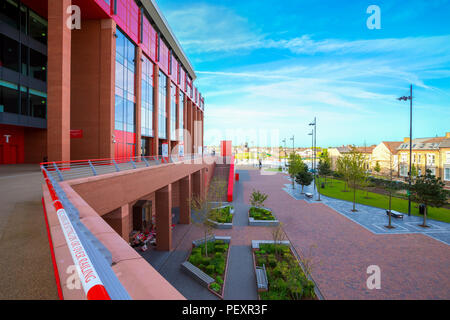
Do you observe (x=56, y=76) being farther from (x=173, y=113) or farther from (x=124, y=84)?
(x=173, y=113)

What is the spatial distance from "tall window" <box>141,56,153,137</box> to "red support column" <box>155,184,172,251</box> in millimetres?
11429

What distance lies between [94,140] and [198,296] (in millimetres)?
14860

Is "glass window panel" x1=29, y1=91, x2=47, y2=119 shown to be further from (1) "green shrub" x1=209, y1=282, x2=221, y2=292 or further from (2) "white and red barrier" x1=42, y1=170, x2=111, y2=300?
(2) "white and red barrier" x1=42, y1=170, x2=111, y2=300

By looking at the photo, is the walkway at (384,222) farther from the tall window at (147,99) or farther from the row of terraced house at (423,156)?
the tall window at (147,99)

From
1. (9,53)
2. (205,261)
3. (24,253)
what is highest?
(9,53)

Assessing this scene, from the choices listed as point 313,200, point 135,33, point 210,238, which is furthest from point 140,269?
point 313,200

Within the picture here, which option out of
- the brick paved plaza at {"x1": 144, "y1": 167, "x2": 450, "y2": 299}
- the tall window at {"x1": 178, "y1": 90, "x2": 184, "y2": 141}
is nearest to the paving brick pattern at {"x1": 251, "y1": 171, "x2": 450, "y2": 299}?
the brick paved plaza at {"x1": 144, "y1": 167, "x2": 450, "y2": 299}

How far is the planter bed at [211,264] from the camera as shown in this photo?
407 inches

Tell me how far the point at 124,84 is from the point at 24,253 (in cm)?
1944

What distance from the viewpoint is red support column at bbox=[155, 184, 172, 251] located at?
1550 cm

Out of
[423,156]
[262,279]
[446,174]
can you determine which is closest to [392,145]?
[423,156]

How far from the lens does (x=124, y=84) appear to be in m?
20.3
